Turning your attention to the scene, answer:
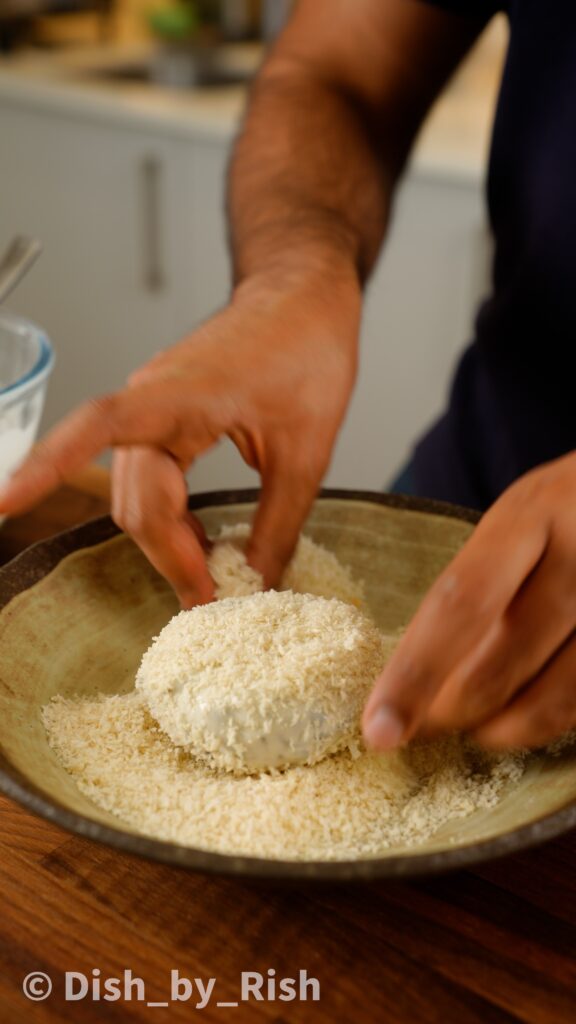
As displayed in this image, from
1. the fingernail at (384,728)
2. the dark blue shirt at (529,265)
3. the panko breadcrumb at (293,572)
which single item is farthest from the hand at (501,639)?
the dark blue shirt at (529,265)

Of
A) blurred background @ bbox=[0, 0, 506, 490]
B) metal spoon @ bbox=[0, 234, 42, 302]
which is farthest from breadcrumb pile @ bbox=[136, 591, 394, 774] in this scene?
blurred background @ bbox=[0, 0, 506, 490]

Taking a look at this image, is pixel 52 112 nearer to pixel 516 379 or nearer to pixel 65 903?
pixel 516 379

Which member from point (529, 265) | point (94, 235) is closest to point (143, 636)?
point (529, 265)

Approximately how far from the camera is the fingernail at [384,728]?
519mm

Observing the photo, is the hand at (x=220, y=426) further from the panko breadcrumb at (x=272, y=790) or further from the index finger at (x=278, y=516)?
the panko breadcrumb at (x=272, y=790)

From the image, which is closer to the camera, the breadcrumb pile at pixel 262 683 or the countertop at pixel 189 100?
the breadcrumb pile at pixel 262 683

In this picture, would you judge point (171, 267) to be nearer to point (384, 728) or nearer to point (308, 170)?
point (308, 170)

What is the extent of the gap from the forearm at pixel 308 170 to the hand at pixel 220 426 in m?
0.23

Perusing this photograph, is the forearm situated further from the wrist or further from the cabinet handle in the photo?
the cabinet handle

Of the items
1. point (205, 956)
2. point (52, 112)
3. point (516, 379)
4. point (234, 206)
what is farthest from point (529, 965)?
point (52, 112)

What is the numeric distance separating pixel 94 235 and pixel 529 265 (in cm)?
164

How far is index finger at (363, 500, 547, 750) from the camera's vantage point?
52 cm

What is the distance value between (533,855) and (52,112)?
224 cm

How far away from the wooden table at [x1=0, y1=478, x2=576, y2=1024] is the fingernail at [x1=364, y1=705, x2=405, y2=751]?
0.08 meters
